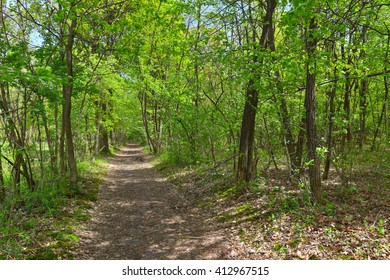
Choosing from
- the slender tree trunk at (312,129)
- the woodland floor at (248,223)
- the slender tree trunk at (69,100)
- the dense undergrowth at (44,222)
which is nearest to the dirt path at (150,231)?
the woodland floor at (248,223)

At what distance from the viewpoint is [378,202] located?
7621mm

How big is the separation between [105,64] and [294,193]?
32.7 feet

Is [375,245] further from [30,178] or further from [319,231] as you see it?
[30,178]

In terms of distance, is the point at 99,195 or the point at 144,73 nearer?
the point at 99,195

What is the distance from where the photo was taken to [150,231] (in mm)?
7754

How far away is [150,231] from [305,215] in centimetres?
399

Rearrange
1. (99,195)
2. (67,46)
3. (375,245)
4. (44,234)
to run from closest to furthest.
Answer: (375,245) < (44,234) < (67,46) < (99,195)

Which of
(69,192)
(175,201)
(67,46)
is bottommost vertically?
(175,201)

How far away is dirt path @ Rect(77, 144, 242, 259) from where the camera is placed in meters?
6.29

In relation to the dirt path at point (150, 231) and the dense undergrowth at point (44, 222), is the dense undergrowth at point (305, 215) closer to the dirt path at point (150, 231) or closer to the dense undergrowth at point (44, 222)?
the dirt path at point (150, 231)

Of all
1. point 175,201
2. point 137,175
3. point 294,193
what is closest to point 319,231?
point 294,193

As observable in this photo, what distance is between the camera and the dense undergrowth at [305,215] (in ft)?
18.7

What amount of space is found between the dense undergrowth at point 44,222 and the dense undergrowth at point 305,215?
3.96 meters

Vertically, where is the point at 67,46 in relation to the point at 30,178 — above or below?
above
